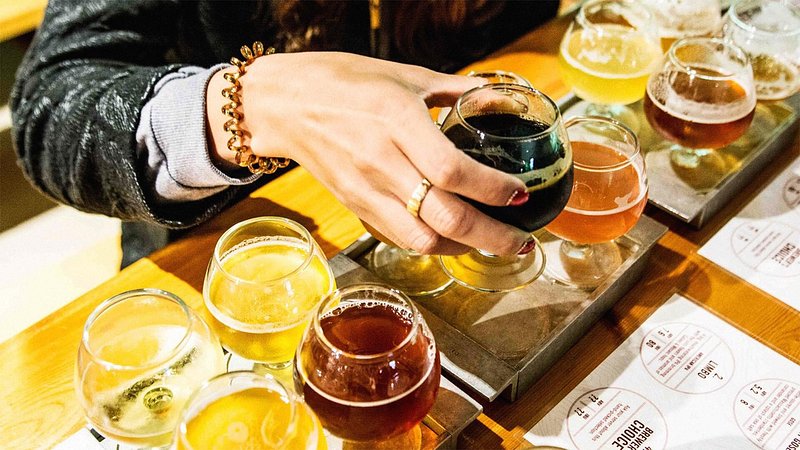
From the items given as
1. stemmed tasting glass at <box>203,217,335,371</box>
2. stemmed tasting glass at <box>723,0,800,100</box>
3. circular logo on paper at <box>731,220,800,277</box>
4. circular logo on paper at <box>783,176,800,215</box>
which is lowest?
circular logo on paper at <box>783,176,800,215</box>

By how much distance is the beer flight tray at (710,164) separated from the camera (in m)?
1.37

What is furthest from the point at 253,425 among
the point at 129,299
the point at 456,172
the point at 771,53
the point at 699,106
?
the point at 771,53

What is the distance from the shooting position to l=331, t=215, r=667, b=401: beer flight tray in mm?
1075

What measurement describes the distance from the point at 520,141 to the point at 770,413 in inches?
21.8

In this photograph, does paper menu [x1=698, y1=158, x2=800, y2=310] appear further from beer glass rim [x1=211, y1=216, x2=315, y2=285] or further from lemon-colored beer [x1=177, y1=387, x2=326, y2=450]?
lemon-colored beer [x1=177, y1=387, x2=326, y2=450]

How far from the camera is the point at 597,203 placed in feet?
3.79

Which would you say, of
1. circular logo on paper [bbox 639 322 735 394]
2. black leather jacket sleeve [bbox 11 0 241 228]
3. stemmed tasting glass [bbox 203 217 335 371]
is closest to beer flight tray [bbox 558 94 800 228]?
circular logo on paper [bbox 639 322 735 394]

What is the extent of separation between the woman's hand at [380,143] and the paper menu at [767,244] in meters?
0.54

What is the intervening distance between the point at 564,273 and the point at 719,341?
0.85 feet

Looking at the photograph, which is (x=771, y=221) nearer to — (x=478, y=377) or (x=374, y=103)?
(x=478, y=377)

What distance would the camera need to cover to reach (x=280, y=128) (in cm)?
112

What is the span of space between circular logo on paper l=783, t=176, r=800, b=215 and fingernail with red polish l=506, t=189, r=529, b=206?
0.77 meters

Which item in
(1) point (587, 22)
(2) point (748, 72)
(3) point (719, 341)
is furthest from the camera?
(1) point (587, 22)

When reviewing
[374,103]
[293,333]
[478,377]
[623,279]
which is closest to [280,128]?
[374,103]
